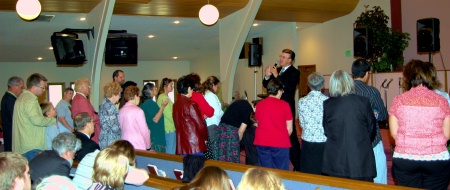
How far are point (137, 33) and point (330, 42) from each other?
5030 mm

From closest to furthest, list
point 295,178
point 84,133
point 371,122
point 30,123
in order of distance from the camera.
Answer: point 295,178
point 371,122
point 84,133
point 30,123

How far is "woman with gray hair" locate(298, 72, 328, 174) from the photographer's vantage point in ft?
14.7

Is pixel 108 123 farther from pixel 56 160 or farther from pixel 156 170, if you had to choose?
pixel 56 160

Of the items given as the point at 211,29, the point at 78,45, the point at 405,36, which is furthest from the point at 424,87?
the point at 211,29

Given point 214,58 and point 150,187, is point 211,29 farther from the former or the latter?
point 150,187

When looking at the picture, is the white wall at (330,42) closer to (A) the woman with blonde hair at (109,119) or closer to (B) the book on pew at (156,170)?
(A) the woman with blonde hair at (109,119)

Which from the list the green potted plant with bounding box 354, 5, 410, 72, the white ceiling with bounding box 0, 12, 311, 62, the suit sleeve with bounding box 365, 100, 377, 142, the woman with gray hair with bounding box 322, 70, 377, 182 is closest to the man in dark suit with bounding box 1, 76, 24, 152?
the white ceiling with bounding box 0, 12, 311, 62

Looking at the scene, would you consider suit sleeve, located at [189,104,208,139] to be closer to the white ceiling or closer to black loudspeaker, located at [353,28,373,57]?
the white ceiling

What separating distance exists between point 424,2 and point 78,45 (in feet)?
24.4

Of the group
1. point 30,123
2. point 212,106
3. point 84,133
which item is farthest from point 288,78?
point 30,123

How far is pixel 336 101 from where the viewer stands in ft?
12.1

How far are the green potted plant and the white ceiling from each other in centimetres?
250

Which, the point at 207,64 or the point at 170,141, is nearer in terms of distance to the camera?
the point at 170,141

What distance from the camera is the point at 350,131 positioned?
3615 mm
